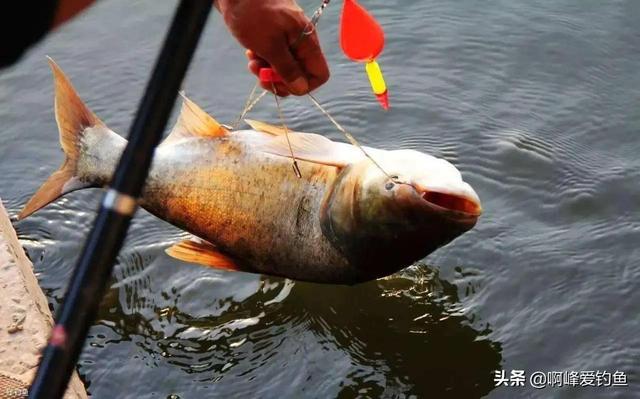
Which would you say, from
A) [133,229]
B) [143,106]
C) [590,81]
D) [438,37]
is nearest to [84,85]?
[133,229]

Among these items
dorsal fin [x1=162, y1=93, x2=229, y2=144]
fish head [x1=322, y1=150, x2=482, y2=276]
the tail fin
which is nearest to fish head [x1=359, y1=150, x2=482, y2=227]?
fish head [x1=322, y1=150, x2=482, y2=276]

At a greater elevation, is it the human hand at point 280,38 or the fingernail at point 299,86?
the human hand at point 280,38

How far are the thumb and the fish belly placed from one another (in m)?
0.60

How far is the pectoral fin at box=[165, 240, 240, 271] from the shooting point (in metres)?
4.05

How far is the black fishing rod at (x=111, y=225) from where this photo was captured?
5.71ft

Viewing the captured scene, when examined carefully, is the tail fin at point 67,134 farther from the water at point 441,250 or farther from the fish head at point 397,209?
the fish head at point 397,209

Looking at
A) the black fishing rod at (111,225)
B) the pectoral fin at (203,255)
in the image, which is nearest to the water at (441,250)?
the pectoral fin at (203,255)

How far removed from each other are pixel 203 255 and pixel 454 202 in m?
1.16

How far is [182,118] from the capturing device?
4102 mm

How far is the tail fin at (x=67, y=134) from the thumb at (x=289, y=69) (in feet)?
4.08

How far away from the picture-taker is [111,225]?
176 cm

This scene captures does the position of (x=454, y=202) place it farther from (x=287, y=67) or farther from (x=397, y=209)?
(x=287, y=67)

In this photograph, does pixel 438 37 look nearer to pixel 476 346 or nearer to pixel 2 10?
pixel 476 346

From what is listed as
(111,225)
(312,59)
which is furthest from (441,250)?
(111,225)
